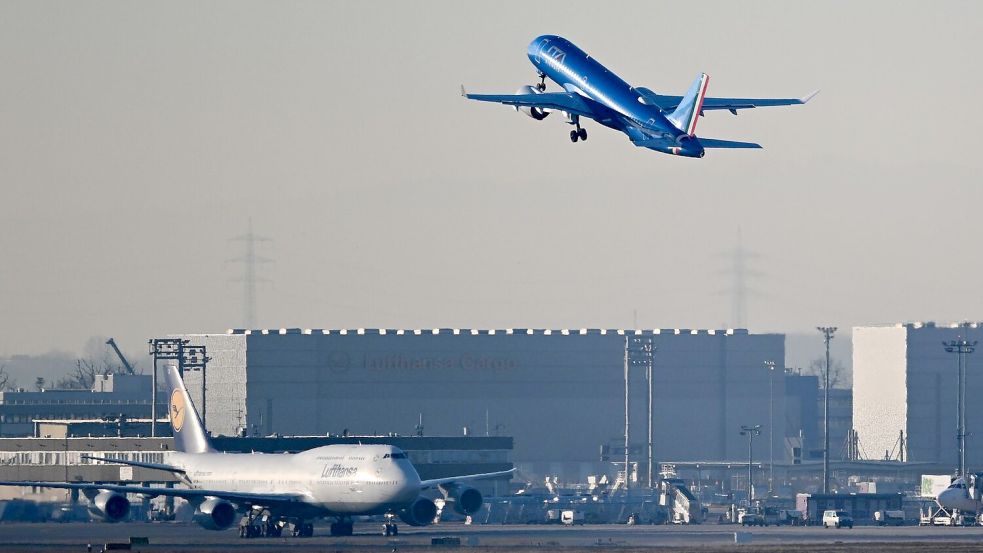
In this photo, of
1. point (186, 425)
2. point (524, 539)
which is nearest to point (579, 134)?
point (524, 539)

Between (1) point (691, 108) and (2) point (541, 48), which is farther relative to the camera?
(2) point (541, 48)

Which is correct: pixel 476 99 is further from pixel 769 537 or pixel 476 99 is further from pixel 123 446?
pixel 123 446

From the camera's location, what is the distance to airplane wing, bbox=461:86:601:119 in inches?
4072

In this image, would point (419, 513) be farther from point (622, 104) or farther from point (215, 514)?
point (622, 104)

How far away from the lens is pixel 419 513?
119 metres

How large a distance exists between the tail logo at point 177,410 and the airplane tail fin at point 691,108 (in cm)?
4986

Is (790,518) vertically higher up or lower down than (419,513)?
lower down

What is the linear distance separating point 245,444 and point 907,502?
199 ft

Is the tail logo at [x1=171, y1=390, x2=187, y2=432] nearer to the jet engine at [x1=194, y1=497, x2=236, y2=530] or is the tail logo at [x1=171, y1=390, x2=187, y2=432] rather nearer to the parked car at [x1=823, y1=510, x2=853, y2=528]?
the jet engine at [x1=194, y1=497, x2=236, y2=530]

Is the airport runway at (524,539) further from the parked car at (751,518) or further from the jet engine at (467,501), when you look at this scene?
the parked car at (751,518)

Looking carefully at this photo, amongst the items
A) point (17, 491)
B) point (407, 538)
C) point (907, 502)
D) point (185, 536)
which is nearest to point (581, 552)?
point (407, 538)

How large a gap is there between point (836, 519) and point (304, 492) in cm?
4337

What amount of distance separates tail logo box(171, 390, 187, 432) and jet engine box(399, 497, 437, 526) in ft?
78.2

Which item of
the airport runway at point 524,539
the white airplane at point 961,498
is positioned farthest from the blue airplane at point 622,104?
the white airplane at point 961,498
